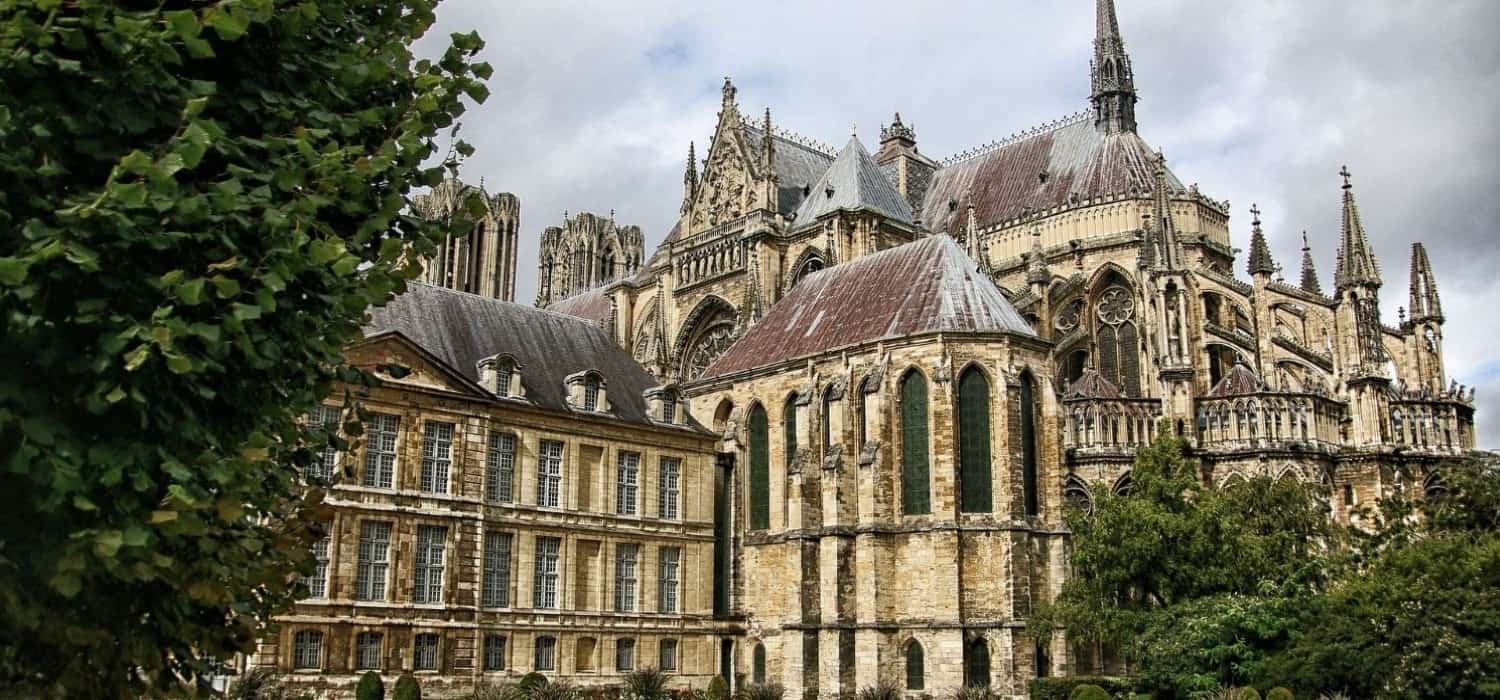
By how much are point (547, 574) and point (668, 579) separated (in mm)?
4264

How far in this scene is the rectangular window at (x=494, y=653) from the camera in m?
34.2

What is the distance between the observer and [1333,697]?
26.7m

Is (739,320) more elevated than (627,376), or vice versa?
(739,320)

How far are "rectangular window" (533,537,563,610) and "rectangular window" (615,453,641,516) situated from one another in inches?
91.4

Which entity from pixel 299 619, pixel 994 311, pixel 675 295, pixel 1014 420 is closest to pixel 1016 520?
pixel 1014 420

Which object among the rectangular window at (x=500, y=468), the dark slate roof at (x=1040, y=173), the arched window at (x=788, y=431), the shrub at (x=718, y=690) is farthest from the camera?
the dark slate roof at (x=1040, y=173)

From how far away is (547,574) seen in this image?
118ft

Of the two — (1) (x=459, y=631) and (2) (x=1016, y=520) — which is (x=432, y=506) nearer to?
(1) (x=459, y=631)

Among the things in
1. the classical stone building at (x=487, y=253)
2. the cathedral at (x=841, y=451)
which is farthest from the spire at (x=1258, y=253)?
the classical stone building at (x=487, y=253)

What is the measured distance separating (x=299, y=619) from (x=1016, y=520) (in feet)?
60.2

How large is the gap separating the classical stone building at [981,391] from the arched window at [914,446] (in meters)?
0.07

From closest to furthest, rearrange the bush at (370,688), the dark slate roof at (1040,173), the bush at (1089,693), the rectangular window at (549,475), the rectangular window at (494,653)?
the bush at (1089,693) < the bush at (370,688) < the rectangular window at (494,653) < the rectangular window at (549,475) < the dark slate roof at (1040,173)

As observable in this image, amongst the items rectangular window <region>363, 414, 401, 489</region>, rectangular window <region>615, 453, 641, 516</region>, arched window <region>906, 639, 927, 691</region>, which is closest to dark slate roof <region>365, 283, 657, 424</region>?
rectangular window <region>615, 453, 641, 516</region>

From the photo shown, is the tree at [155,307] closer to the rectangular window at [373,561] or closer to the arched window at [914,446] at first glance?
the rectangular window at [373,561]
